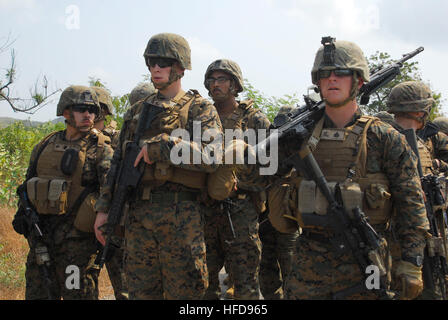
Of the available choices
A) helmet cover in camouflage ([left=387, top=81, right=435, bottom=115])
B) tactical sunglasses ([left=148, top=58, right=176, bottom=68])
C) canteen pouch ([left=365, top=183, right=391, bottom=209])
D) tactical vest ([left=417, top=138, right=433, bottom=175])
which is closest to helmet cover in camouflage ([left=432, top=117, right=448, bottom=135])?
helmet cover in camouflage ([left=387, top=81, right=435, bottom=115])

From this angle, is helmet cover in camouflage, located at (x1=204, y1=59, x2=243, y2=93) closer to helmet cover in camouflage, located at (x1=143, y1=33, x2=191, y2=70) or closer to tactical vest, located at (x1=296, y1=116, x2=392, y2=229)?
helmet cover in camouflage, located at (x1=143, y1=33, x2=191, y2=70)

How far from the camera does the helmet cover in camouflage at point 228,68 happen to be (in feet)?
17.8

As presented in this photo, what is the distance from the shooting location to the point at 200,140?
11.8ft

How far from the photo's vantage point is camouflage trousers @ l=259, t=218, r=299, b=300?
18.1ft

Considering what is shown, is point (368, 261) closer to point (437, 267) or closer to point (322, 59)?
point (322, 59)

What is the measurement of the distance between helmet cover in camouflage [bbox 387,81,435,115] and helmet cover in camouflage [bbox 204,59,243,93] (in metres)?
1.66

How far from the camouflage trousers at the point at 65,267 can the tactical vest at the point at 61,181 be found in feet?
0.49

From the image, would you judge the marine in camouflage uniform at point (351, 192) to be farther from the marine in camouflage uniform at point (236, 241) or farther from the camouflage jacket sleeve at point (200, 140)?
the marine in camouflage uniform at point (236, 241)

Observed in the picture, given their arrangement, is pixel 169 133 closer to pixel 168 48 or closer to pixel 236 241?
pixel 168 48

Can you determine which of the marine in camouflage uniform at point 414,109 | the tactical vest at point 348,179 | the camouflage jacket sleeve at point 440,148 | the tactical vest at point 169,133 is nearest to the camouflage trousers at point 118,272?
the tactical vest at point 169,133

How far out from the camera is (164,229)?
353 centimetres

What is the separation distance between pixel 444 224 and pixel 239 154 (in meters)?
2.58

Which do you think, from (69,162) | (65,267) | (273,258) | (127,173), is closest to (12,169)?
(69,162)
